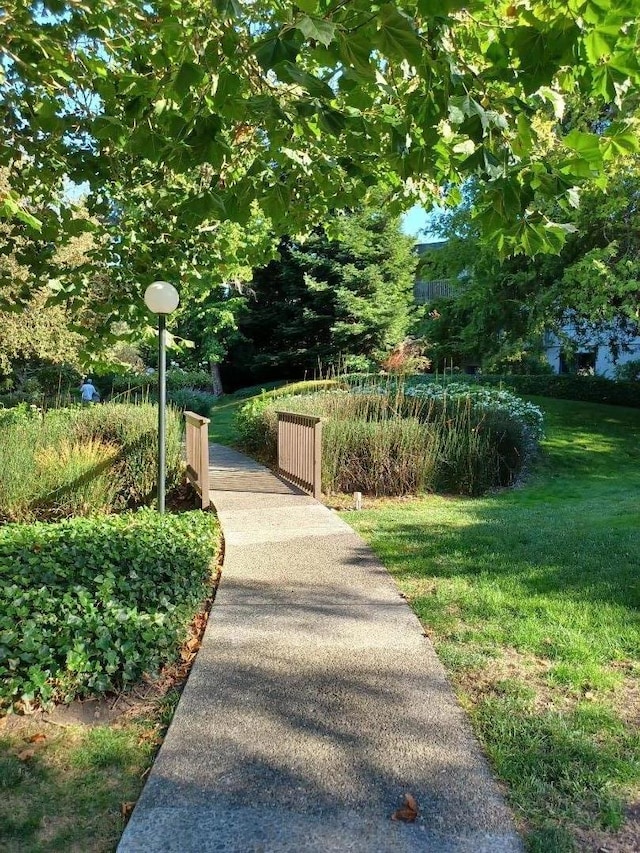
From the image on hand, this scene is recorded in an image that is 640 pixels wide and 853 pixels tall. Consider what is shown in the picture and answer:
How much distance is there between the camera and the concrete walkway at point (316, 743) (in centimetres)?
208

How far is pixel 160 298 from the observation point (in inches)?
253

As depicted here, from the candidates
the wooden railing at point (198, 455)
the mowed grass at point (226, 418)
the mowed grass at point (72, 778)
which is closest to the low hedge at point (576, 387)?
the mowed grass at point (226, 418)

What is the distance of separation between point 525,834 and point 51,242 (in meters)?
5.15

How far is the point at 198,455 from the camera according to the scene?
841cm

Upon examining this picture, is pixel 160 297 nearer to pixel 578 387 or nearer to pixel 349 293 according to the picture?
pixel 578 387

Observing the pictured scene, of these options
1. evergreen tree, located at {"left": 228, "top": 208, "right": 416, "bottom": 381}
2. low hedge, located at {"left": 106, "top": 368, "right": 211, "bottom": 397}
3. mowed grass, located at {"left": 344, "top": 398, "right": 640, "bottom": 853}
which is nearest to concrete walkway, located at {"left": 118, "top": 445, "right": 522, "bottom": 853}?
mowed grass, located at {"left": 344, "top": 398, "right": 640, "bottom": 853}

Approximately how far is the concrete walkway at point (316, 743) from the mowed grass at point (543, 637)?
153 mm

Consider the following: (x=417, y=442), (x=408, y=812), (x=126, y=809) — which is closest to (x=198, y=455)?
(x=417, y=442)

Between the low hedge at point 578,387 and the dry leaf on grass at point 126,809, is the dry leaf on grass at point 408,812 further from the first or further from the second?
the low hedge at point 578,387

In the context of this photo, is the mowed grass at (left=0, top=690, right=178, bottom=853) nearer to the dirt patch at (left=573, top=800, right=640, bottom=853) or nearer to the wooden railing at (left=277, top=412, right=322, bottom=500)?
the dirt patch at (left=573, top=800, right=640, bottom=853)

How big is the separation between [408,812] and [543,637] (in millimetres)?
1780

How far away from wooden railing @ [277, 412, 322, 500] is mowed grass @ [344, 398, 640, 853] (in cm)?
104

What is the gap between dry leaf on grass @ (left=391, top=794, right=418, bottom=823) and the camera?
214 cm

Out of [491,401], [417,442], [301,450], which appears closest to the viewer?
[301,450]
